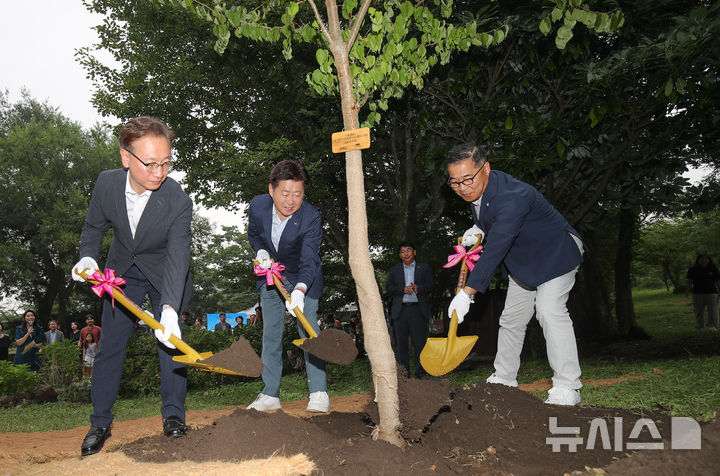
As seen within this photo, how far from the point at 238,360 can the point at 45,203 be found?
28920mm

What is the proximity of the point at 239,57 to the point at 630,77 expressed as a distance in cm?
872

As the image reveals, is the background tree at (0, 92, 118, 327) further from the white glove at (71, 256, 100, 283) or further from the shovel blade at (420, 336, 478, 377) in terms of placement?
the shovel blade at (420, 336, 478, 377)

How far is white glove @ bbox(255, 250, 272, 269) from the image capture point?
429cm

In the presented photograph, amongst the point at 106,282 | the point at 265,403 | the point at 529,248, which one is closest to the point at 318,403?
the point at 265,403

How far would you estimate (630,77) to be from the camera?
19.3ft

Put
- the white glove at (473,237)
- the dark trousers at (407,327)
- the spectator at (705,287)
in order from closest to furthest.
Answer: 1. the white glove at (473,237)
2. the dark trousers at (407,327)
3. the spectator at (705,287)

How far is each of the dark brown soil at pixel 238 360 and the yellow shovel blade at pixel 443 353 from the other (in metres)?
1.09

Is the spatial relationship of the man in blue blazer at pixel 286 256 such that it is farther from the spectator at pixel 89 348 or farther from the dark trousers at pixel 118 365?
the spectator at pixel 89 348

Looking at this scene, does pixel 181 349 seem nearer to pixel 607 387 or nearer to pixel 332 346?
pixel 332 346

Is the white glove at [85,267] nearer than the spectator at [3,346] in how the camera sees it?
Yes

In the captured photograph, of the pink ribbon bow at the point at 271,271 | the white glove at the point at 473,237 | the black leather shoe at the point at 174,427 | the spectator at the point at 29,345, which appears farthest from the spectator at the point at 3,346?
the white glove at the point at 473,237

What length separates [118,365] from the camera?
3426 mm

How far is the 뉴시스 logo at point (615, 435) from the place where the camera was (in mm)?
2750

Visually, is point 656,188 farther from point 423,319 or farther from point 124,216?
point 124,216
